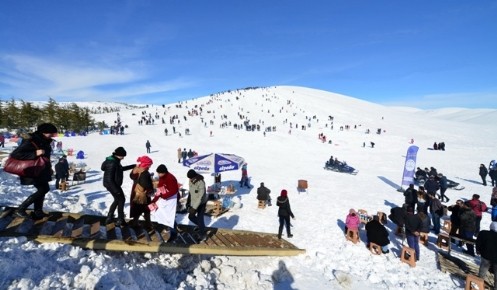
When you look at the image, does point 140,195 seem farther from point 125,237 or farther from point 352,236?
point 352,236

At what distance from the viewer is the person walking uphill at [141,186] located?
7.03 meters

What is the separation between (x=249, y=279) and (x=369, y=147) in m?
35.2

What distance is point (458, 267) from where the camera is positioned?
8.77 meters

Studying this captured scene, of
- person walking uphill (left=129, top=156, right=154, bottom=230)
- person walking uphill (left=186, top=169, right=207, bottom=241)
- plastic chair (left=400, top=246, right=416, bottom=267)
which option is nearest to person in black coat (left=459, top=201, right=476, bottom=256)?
plastic chair (left=400, top=246, right=416, bottom=267)

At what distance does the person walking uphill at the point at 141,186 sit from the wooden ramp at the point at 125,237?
0.67 m

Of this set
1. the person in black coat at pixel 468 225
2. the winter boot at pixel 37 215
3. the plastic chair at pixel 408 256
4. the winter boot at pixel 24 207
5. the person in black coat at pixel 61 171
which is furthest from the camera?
the person in black coat at pixel 61 171

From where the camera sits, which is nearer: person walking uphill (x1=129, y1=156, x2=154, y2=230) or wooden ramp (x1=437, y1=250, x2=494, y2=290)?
person walking uphill (x1=129, y1=156, x2=154, y2=230)

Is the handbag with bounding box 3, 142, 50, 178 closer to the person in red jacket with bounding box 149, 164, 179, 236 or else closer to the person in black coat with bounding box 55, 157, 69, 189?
the person in red jacket with bounding box 149, 164, 179, 236

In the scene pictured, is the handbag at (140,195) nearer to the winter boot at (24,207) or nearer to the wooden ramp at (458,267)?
the winter boot at (24,207)

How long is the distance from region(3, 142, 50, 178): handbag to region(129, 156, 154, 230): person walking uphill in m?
1.78

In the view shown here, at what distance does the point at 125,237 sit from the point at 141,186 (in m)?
1.31

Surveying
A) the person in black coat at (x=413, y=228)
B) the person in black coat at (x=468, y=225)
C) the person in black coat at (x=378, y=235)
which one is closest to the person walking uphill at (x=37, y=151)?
the person in black coat at (x=378, y=235)

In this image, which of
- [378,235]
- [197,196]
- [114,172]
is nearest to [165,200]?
[197,196]

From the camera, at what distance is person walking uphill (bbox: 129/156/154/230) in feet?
23.1
